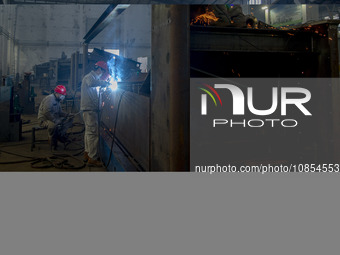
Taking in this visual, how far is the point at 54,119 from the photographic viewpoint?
21.7ft

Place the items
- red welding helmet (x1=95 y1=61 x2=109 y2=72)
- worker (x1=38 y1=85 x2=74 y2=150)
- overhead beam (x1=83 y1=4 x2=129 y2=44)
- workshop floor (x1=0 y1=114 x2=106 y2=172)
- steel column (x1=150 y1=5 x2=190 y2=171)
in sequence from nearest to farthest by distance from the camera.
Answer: steel column (x1=150 y1=5 x2=190 y2=171), workshop floor (x1=0 y1=114 x2=106 y2=172), overhead beam (x1=83 y1=4 x2=129 y2=44), red welding helmet (x1=95 y1=61 x2=109 y2=72), worker (x1=38 y1=85 x2=74 y2=150)

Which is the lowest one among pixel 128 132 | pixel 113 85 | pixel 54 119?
pixel 128 132

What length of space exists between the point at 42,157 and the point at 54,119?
4.07 ft

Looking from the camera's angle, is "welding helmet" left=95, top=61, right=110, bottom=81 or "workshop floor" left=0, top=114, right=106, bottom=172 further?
"welding helmet" left=95, top=61, right=110, bottom=81

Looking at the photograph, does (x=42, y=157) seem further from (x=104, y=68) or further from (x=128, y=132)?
(x=128, y=132)

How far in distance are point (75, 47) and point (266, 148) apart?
18296 mm

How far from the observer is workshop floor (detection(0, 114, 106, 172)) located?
4895 millimetres

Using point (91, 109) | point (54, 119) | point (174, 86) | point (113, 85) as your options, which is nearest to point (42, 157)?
point (54, 119)

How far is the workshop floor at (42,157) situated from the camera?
193 inches

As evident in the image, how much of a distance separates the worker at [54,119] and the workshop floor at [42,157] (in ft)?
0.87

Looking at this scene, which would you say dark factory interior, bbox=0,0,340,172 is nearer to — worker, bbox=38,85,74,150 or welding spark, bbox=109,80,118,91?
welding spark, bbox=109,80,118,91

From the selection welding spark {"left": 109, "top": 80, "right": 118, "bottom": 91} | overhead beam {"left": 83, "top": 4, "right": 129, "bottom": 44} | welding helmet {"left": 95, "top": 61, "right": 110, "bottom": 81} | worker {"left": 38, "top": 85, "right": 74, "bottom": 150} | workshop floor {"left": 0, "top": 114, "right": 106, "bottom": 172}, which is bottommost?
workshop floor {"left": 0, "top": 114, "right": 106, "bottom": 172}

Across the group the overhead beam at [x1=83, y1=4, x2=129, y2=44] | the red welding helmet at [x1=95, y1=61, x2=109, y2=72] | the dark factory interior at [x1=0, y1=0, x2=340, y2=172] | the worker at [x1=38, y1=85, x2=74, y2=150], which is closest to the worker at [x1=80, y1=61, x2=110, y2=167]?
the red welding helmet at [x1=95, y1=61, x2=109, y2=72]

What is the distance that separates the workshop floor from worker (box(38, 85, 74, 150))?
0.27 m
